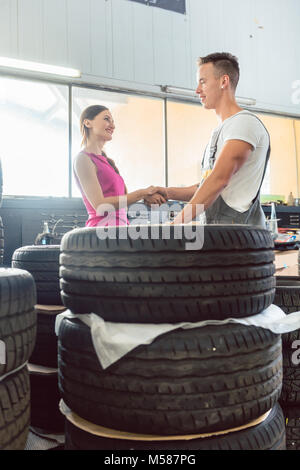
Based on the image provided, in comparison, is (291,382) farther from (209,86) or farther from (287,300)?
(209,86)

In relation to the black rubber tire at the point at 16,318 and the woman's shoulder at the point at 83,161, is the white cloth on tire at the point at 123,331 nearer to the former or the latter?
the black rubber tire at the point at 16,318

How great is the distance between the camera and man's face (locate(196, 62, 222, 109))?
1730 mm

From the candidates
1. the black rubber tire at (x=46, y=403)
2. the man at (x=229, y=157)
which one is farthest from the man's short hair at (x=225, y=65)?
the black rubber tire at (x=46, y=403)

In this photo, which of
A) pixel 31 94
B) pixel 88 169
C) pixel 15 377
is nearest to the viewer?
pixel 15 377

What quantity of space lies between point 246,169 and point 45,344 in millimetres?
1008

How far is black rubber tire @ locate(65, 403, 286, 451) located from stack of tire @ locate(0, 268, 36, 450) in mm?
140

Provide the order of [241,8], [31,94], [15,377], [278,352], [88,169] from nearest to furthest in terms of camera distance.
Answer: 1. [15,377]
2. [278,352]
3. [88,169]
4. [31,94]
5. [241,8]

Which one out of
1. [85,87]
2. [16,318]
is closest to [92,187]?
[16,318]

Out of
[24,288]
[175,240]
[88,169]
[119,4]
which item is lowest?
[24,288]

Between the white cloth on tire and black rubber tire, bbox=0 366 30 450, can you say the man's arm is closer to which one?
the white cloth on tire

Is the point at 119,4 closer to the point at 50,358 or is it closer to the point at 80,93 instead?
the point at 80,93

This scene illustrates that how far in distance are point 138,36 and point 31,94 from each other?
1.71 meters

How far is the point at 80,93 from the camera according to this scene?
16.6 feet

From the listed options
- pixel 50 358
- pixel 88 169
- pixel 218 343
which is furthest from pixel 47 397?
pixel 88 169
